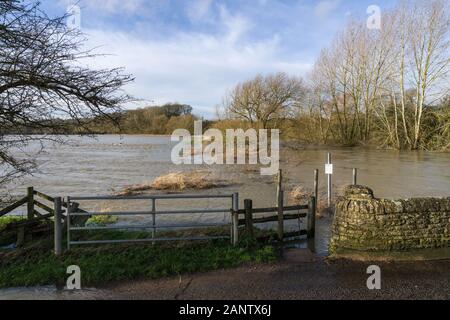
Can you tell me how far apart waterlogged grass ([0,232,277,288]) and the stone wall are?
168 centimetres

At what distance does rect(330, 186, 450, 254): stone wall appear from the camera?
713 cm

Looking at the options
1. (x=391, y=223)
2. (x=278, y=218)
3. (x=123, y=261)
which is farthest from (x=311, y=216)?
(x=123, y=261)

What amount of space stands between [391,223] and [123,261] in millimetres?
5132

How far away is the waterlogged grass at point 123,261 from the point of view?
6.02 m

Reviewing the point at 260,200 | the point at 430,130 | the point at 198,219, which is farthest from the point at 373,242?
the point at 430,130

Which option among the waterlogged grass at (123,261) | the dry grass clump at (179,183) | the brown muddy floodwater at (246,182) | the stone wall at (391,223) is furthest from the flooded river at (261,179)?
the stone wall at (391,223)

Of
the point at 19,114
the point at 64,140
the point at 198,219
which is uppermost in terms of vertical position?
the point at 19,114

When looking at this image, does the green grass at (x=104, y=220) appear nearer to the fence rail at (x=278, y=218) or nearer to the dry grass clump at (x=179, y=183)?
the fence rail at (x=278, y=218)

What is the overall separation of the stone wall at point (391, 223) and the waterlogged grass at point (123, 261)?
1.68 m

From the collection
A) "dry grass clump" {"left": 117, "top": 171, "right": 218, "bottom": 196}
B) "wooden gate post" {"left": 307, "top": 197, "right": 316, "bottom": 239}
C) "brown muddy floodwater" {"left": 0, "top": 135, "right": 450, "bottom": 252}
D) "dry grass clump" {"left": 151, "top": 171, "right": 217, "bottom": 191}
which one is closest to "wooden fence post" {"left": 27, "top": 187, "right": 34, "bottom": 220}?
"brown muddy floodwater" {"left": 0, "top": 135, "right": 450, "bottom": 252}

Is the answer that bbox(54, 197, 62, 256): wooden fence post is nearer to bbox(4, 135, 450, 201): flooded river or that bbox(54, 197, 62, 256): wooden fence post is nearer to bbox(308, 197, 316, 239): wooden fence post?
bbox(308, 197, 316, 239): wooden fence post

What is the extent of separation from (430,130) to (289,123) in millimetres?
16754
